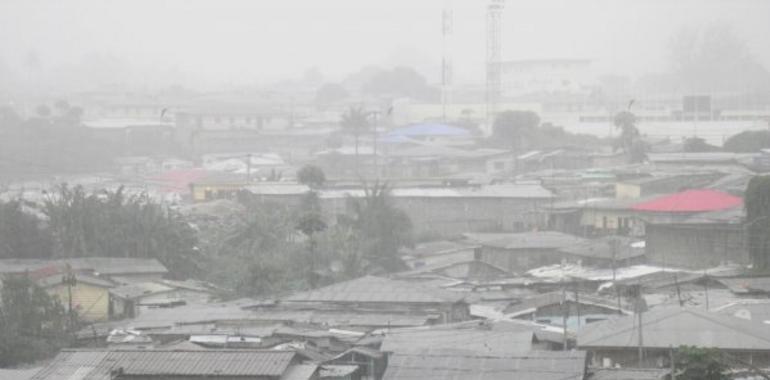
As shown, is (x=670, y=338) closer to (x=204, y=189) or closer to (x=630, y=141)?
(x=204, y=189)

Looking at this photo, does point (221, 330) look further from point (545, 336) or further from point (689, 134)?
point (689, 134)

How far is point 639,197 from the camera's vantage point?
19516mm

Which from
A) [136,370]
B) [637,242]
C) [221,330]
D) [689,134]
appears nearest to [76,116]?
[689,134]

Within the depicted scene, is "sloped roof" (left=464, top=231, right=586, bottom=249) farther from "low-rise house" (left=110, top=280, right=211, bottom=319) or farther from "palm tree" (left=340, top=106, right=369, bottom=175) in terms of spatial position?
"palm tree" (left=340, top=106, right=369, bottom=175)

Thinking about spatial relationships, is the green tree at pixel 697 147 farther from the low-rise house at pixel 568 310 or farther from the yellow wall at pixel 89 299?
the yellow wall at pixel 89 299

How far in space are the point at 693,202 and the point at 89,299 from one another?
7669 millimetres

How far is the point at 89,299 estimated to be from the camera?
13172 mm

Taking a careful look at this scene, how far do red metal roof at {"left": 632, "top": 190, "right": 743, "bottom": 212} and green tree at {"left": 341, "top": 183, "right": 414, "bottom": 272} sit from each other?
9.30 feet

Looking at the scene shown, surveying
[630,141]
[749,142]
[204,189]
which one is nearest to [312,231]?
[204,189]

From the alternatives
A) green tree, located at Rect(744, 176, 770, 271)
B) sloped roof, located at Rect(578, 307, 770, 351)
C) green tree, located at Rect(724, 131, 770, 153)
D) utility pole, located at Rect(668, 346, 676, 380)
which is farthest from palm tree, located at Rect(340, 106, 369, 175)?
utility pole, located at Rect(668, 346, 676, 380)

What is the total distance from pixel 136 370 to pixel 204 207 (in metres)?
11.5

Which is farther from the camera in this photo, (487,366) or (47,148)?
(47,148)

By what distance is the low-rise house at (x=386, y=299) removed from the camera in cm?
1186

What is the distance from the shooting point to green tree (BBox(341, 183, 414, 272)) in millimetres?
16594
